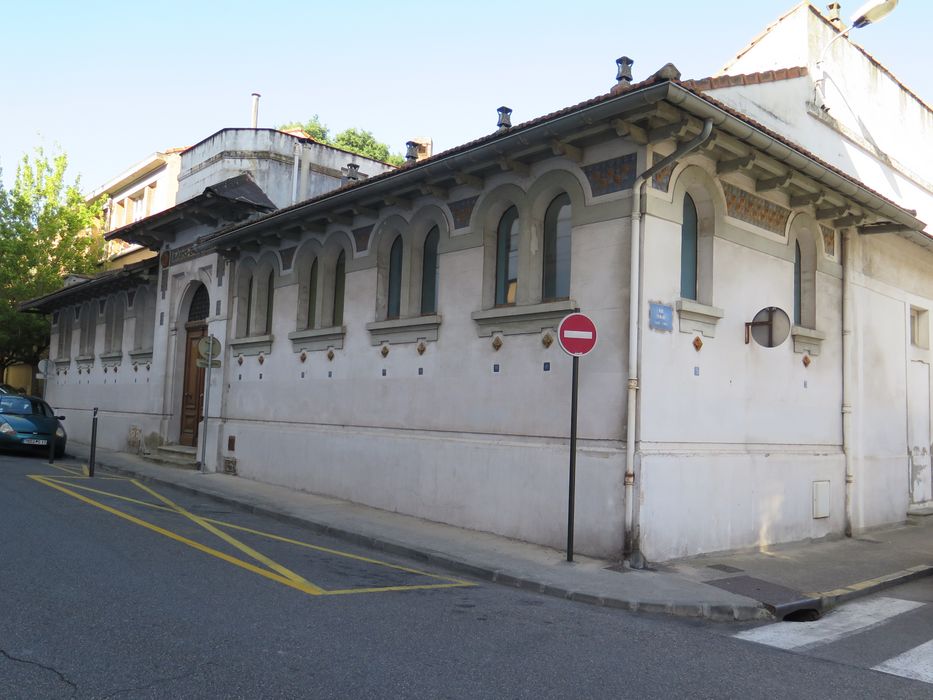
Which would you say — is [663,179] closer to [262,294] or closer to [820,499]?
[820,499]

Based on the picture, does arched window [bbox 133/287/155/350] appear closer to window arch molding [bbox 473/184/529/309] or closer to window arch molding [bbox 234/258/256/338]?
window arch molding [bbox 234/258/256/338]

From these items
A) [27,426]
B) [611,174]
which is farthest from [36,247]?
[611,174]

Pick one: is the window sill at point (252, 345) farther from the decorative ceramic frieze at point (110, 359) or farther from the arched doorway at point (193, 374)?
the decorative ceramic frieze at point (110, 359)

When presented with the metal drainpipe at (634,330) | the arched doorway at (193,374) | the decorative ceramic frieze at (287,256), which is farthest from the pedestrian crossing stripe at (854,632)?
the arched doorway at (193,374)

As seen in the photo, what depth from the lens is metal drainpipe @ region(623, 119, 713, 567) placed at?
29.1ft

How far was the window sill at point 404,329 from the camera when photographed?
1201 cm

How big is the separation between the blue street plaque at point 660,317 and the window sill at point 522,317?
3.25 feet

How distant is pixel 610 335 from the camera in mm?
9508

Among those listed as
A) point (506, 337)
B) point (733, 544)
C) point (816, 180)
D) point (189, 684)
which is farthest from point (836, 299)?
point (189, 684)

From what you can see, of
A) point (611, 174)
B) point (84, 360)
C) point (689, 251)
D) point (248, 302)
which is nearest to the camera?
point (611, 174)

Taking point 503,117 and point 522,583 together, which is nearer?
point 522,583

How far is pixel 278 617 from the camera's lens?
6.04 m

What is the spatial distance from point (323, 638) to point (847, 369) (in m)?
10.5

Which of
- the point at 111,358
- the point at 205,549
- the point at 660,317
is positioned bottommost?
the point at 205,549
